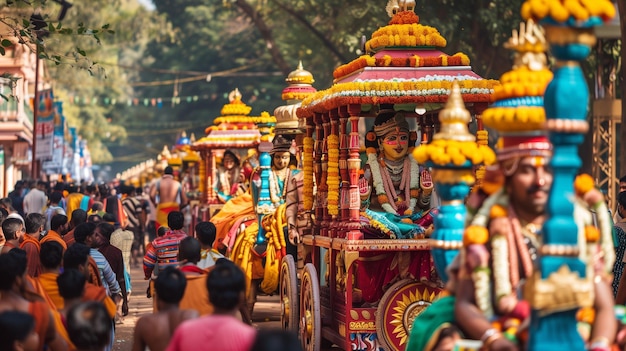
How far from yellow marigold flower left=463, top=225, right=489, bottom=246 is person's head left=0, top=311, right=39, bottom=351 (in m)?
2.37

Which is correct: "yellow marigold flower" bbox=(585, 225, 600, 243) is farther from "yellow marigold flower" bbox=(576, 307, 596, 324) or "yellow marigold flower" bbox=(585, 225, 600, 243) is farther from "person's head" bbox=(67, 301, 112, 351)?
"person's head" bbox=(67, 301, 112, 351)

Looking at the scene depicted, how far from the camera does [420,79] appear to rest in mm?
11188

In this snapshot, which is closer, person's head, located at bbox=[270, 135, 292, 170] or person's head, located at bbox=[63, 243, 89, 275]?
person's head, located at bbox=[63, 243, 89, 275]

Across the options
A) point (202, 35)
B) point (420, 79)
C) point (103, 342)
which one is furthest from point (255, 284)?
point (202, 35)

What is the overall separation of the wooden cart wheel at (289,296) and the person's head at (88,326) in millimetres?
6069

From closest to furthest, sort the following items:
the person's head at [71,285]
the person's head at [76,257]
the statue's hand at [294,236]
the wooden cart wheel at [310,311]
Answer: the person's head at [71,285] < the person's head at [76,257] < the wooden cart wheel at [310,311] < the statue's hand at [294,236]

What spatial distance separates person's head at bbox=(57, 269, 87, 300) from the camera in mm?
7793

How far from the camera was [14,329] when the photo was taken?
6.30m

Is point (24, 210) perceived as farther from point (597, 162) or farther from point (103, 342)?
point (103, 342)

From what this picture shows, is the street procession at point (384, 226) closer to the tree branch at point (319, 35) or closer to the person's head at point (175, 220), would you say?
the person's head at point (175, 220)

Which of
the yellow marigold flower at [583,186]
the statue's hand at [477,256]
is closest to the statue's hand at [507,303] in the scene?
the statue's hand at [477,256]

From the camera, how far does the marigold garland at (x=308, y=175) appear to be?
13183 millimetres

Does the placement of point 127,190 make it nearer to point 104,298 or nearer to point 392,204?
point 392,204

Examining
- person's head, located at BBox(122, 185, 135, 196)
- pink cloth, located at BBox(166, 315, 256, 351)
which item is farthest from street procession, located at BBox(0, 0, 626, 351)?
person's head, located at BBox(122, 185, 135, 196)
